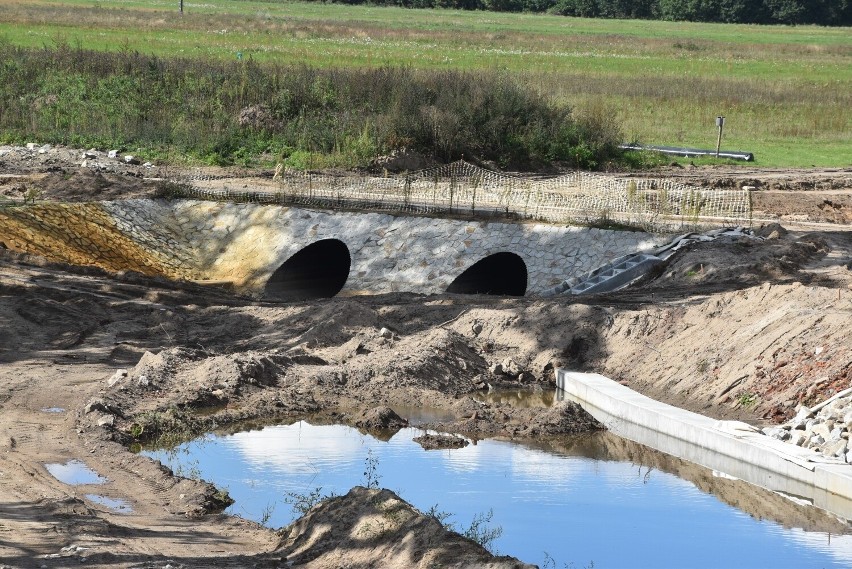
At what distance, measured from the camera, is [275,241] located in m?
27.5

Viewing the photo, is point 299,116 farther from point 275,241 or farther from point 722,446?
point 722,446

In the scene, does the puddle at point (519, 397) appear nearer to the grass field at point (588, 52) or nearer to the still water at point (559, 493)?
the still water at point (559, 493)

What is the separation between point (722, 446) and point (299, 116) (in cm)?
2329

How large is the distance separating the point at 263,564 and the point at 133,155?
2508 centimetres

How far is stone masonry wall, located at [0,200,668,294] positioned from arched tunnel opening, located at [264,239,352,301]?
37 centimetres

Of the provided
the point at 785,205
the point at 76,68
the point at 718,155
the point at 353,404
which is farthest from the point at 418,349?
the point at 76,68

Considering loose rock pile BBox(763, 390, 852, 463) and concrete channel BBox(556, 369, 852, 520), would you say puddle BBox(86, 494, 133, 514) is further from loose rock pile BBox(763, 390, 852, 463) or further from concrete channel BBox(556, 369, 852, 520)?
loose rock pile BBox(763, 390, 852, 463)

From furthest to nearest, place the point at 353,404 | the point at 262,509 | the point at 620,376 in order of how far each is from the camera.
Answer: the point at 620,376
the point at 353,404
the point at 262,509

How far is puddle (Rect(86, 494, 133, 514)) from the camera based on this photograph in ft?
42.7

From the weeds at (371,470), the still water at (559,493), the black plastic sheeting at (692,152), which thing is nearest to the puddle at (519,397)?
the still water at (559,493)

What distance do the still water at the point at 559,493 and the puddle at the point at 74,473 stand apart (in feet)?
3.62

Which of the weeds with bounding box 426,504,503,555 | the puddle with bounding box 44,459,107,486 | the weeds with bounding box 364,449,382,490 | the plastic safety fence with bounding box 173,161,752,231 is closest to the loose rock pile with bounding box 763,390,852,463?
the weeds with bounding box 426,504,503,555

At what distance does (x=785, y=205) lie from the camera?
98.4 feet

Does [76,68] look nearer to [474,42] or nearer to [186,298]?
[186,298]
